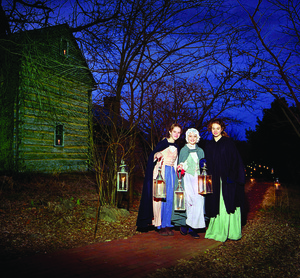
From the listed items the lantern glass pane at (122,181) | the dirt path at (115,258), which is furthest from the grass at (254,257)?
the lantern glass pane at (122,181)

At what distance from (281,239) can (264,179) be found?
13.5 m

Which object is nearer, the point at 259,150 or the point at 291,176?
the point at 291,176

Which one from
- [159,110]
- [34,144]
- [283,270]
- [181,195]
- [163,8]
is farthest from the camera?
[34,144]

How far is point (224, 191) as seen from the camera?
5496 millimetres

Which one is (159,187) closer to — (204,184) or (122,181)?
(122,181)

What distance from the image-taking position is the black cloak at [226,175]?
5484 mm

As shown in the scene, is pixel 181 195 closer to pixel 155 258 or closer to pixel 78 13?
pixel 155 258

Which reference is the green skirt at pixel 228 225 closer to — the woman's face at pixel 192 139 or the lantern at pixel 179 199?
the lantern at pixel 179 199

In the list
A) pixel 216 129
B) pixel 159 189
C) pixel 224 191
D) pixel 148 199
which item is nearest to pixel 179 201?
pixel 159 189

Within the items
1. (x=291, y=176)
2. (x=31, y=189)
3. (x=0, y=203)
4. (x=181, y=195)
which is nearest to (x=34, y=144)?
(x=31, y=189)

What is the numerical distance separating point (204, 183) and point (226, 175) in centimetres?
47

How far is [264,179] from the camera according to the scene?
60.6 feet

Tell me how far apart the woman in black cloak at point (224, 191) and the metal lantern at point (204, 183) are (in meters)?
0.14

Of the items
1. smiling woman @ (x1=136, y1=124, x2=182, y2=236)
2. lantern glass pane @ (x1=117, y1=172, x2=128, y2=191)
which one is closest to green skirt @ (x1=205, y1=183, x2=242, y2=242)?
smiling woman @ (x1=136, y1=124, x2=182, y2=236)
